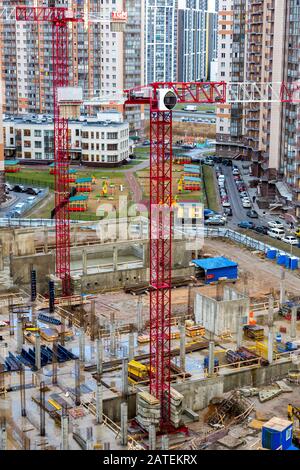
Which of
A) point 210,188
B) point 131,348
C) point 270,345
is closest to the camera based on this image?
point 131,348

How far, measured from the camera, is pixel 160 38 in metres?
116

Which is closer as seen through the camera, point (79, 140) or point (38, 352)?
point (38, 352)

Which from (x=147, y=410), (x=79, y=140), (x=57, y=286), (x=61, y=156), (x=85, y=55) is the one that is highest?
(x=85, y=55)

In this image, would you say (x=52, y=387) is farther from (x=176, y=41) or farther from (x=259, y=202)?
(x=176, y=41)

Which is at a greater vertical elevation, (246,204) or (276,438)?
(246,204)

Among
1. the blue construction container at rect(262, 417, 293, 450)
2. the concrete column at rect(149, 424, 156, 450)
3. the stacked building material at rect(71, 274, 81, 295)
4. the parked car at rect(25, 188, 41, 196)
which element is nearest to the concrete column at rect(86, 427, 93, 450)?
the concrete column at rect(149, 424, 156, 450)

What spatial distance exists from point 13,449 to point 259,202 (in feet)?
128

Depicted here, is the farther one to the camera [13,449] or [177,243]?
[177,243]

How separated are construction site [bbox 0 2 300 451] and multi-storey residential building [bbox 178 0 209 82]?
257 feet

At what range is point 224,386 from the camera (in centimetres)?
2894

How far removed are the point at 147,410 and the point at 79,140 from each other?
5269 centimetres

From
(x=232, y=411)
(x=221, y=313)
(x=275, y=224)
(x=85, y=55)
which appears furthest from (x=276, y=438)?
(x=85, y=55)

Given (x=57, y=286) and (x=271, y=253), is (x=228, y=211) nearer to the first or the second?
(x=271, y=253)
